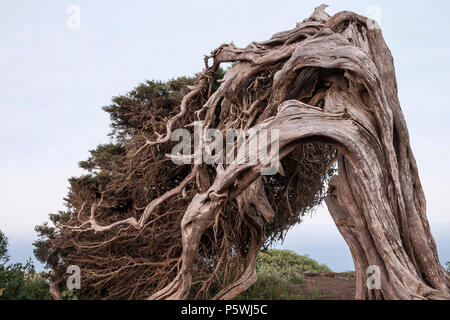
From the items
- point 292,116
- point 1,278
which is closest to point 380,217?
point 292,116

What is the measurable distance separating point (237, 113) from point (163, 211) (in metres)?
2.47

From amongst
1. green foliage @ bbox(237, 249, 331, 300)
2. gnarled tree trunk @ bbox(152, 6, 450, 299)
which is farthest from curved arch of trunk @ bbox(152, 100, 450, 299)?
green foliage @ bbox(237, 249, 331, 300)

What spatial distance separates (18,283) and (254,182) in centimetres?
421

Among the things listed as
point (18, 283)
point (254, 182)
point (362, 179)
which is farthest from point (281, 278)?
point (18, 283)

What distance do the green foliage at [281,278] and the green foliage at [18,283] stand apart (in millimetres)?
3513

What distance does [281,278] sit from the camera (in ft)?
29.3

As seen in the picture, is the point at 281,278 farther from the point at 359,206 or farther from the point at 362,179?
the point at 362,179

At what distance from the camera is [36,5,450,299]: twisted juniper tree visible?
5.03m

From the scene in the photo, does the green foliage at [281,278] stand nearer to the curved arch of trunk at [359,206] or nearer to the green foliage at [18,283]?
the curved arch of trunk at [359,206]

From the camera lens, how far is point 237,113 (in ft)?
23.2

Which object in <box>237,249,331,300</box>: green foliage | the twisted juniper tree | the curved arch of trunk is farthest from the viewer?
<box>237,249,331,300</box>: green foliage

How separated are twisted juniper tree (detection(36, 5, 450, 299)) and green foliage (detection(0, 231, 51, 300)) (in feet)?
1.23

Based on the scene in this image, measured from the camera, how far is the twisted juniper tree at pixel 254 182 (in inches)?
198

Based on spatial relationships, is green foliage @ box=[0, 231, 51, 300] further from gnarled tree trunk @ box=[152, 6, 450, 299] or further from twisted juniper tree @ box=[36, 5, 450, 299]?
gnarled tree trunk @ box=[152, 6, 450, 299]
